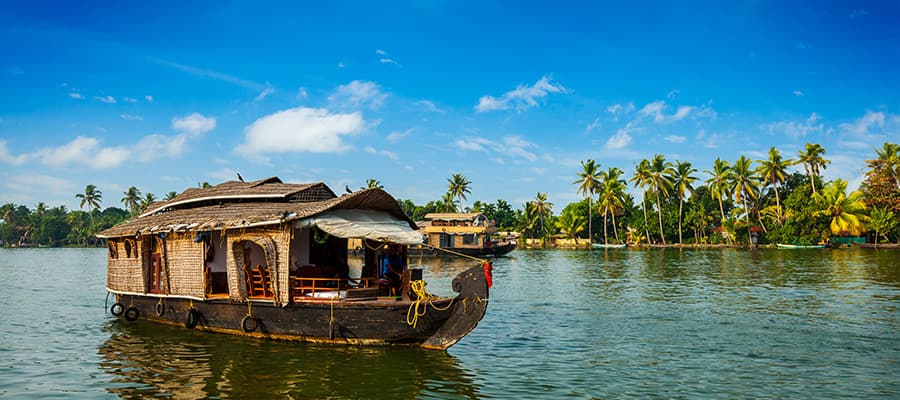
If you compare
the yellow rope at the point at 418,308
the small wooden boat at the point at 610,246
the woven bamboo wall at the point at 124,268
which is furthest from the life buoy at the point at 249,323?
the small wooden boat at the point at 610,246

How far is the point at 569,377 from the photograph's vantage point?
916 centimetres

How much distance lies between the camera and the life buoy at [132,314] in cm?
1333

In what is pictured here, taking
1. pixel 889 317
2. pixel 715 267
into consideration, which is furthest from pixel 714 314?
pixel 715 267

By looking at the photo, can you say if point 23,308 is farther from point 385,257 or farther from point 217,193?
point 385,257

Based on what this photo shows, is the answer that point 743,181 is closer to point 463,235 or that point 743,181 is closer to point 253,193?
point 463,235

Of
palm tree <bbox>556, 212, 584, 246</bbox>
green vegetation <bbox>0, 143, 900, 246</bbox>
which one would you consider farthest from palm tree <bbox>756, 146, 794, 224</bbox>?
palm tree <bbox>556, 212, 584, 246</bbox>

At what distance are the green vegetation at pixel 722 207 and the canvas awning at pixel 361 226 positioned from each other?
171 feet

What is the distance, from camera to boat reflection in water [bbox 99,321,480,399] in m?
8.35

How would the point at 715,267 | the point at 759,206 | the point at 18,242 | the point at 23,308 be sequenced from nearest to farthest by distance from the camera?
the point at 23,308 < the point at 715,267 < the point at 759,206 < the point at 18,242

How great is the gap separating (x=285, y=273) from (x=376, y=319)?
177 centimetres

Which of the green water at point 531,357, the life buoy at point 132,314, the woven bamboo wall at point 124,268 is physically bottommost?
the green water at point 531,357

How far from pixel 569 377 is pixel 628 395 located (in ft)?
3.76

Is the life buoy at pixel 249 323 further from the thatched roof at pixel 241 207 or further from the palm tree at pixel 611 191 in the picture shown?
the palm tree at pixel 611 191

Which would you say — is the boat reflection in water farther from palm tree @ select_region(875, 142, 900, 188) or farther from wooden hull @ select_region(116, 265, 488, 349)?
palm tree @ select_region(875, 142, 900, 188)
